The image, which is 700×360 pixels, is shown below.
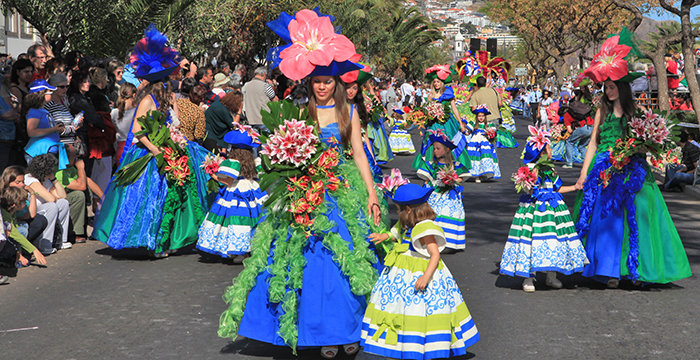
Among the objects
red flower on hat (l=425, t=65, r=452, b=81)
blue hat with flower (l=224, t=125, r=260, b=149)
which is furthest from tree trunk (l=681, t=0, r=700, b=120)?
blue hat with flower (l=224, t=125, r=260, b=149)

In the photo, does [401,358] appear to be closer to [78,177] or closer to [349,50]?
[349,50]

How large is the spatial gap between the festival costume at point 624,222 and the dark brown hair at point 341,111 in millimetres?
2825

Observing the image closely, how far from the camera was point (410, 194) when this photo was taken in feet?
15.6

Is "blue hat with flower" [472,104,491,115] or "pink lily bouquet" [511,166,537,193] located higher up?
"blue hat with flower" [472,104,491,115]

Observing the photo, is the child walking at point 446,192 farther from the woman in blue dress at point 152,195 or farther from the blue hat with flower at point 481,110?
the blue hat with flower at point 481,110

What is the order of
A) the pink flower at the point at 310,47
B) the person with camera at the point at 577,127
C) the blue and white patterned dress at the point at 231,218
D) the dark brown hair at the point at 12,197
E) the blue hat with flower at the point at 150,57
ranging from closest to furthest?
the pink flower at the point at 310,47 < the dark brown hair at the point at 12,197 < the blue and white patterned dress at the point at 231,218 < the blue hat with flower at the point at 150,57 < the person with camera at the point at 577,127

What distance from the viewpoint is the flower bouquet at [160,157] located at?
314 inches

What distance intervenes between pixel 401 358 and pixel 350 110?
165cm

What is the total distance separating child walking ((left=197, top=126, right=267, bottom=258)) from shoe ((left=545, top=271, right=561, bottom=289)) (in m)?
2.98

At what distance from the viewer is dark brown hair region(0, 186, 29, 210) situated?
7.40 metres

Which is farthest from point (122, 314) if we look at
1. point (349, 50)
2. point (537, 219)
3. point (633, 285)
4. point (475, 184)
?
point (475, 184)

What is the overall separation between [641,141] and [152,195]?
4818 mm

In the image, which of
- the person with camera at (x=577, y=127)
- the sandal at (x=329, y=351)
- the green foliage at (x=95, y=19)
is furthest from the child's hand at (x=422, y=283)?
the green foliage at (x=95, y=19)

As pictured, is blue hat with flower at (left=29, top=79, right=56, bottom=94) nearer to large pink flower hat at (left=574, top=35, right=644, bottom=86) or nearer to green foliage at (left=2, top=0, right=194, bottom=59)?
large pink flower hat at (left=574, top=35, right=644, bottom=86)
